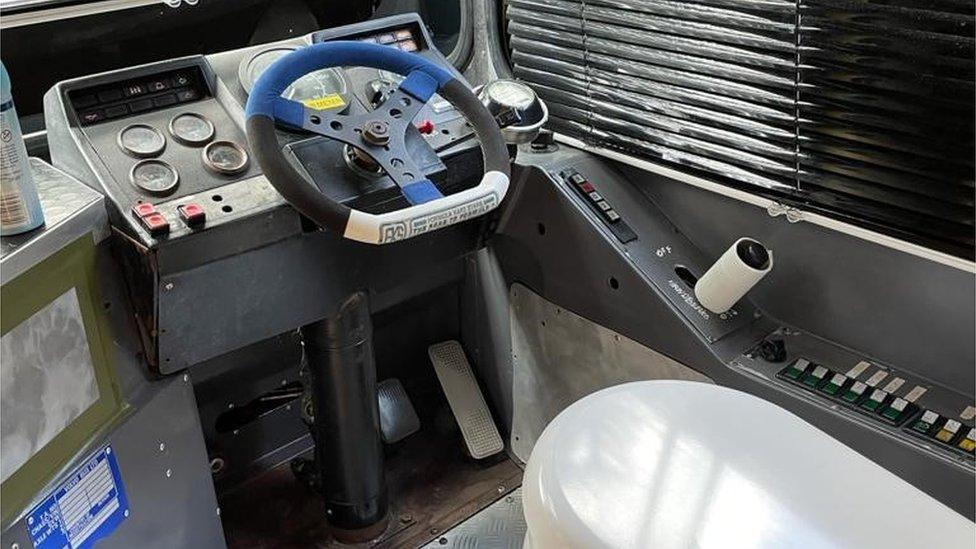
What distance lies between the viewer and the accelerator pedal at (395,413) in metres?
2.39

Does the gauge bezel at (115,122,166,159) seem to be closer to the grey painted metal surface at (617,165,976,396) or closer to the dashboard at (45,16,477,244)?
the dashboard at (45,16,477,244)

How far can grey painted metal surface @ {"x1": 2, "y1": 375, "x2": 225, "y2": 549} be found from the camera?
1.63 meters

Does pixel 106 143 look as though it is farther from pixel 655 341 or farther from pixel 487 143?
pixel 655 341

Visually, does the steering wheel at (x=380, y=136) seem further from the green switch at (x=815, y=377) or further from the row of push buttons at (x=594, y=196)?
the green switch at (x=815, y=377)

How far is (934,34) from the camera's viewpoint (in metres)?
1.41

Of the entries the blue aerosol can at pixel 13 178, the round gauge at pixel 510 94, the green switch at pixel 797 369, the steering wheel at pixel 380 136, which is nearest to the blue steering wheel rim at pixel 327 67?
the steering wheel at pixel 380 136

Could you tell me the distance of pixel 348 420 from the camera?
6.52ft

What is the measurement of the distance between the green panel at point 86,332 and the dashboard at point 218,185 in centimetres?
8

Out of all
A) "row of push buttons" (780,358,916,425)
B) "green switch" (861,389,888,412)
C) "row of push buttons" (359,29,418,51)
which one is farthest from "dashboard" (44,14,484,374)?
"green switch" (861,389,888,412)

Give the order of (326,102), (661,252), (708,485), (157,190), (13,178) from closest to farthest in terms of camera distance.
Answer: (708,485) → (13,178) → (157,190) → (326,102) → (661,252)

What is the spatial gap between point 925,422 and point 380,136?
1.04 meters

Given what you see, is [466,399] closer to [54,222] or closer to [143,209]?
[143,209]

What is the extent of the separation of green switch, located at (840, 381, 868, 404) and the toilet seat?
1.17 ft

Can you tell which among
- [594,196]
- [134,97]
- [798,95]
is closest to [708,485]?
[798,95]
